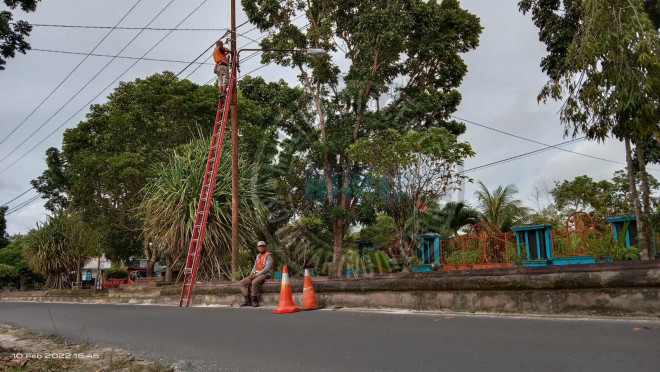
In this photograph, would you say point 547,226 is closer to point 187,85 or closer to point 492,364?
point 492,364

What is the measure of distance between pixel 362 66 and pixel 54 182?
26.6m

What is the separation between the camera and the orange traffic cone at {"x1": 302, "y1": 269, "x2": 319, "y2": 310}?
326 inches

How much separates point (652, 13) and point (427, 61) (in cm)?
814

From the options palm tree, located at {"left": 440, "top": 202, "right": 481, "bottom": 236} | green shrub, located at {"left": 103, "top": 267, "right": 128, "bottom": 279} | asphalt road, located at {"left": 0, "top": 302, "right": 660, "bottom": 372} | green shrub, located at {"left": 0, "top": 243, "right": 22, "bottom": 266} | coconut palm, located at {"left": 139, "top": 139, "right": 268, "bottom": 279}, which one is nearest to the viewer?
asphalt road, located at {"left": 0, "top": 302, "right": 660, "bottom": 372}

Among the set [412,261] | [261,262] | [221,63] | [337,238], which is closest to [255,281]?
[261,262]

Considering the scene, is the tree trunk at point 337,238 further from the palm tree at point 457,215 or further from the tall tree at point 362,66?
the palm tree at point 457,215

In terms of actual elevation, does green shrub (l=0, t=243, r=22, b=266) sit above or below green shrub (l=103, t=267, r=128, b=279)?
above

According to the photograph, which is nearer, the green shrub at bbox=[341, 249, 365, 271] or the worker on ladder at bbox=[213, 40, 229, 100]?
the worker on ladder at bbox=[213, 40, 229, 100]

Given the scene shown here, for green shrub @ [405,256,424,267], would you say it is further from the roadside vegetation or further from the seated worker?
the seated worker

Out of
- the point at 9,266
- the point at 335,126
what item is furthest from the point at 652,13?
the point at 9,266

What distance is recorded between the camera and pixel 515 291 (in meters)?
5.84

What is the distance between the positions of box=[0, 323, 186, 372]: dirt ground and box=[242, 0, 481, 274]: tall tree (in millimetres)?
12629
